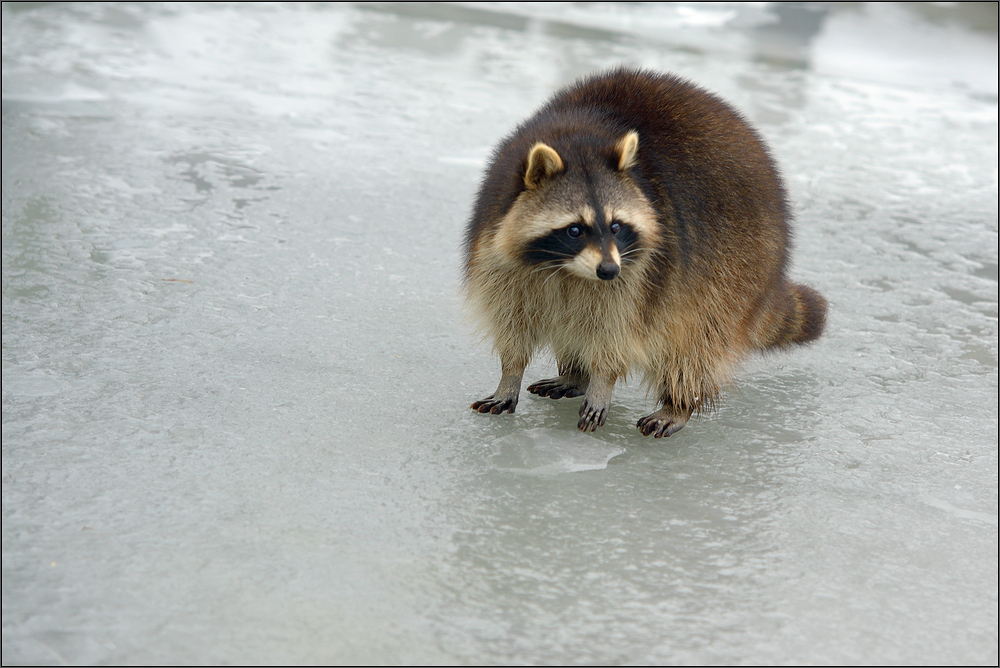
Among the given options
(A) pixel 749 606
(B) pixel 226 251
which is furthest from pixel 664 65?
(A) pixel 749 606

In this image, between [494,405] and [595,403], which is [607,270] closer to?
[595,403]

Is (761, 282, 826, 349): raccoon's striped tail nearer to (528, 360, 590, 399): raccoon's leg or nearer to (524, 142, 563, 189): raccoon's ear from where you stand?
(528, 360, 590, 399): raccoon's leg

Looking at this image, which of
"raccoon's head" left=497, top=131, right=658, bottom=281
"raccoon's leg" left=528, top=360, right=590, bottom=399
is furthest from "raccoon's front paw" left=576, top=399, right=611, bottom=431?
"raccoon's head" left=497, top=131, right=658, bottom=281

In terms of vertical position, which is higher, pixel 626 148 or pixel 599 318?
pixel 626 148

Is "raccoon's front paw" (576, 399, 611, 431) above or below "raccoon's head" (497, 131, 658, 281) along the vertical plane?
below

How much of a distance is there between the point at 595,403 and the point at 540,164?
0.64m

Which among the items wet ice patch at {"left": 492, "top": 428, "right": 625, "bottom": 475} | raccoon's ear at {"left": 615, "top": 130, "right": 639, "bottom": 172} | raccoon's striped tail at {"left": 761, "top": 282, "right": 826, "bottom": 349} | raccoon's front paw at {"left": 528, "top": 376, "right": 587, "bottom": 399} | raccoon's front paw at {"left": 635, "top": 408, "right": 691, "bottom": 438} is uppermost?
raccoon's ear at {"left": 615, "top": 130, "right": 639, "bottom": 172}

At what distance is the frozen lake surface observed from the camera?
68.1 inches

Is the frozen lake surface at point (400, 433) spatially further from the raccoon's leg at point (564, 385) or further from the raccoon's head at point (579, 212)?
the raccoon's head at point (579, 212)

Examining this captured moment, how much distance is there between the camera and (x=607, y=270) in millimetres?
2191

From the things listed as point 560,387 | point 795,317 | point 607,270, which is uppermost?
point 607,270

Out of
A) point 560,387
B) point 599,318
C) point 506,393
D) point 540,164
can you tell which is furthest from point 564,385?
point 540,164

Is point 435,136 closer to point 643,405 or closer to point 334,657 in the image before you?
point 643,405

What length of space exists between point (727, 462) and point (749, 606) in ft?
2.05
